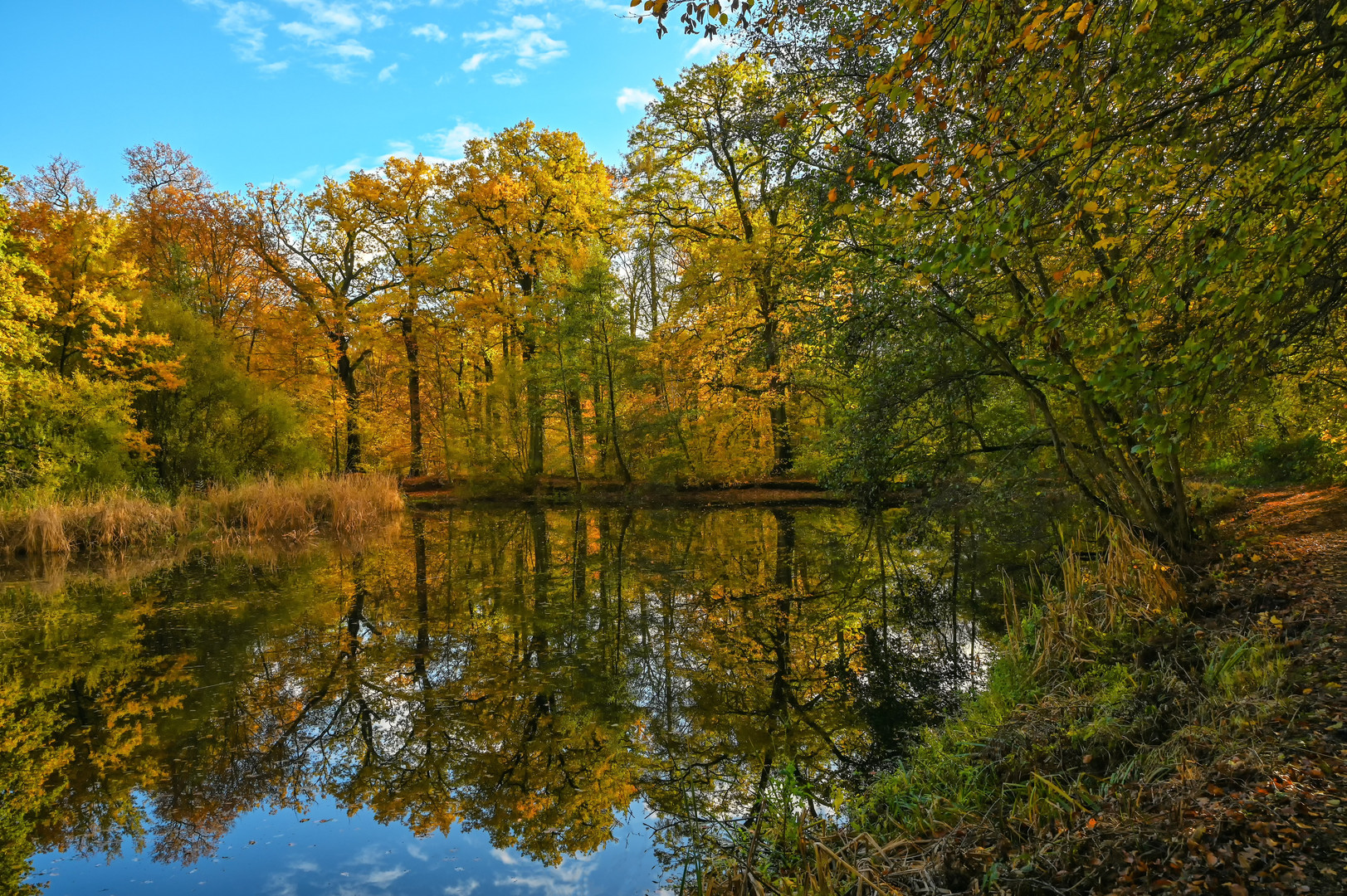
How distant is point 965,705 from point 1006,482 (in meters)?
3.67

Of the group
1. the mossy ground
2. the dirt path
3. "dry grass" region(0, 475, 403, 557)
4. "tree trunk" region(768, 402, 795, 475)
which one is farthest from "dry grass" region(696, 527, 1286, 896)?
"tree trunk" region(768, 402, 795, 475)

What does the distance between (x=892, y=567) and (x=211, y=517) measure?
1331 centimetres

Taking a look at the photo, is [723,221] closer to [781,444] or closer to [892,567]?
[781,444]

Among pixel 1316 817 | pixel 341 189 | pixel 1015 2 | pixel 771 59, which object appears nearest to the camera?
pixel 1316 817

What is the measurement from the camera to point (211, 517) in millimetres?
14102

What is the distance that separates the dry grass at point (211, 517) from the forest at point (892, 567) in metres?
0.09

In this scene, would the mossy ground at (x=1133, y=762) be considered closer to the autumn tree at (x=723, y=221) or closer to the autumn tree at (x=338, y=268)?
the autumn tree at (x=723, y=221)

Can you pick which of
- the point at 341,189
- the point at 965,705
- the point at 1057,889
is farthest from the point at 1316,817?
the point at 341,189

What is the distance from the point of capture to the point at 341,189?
23375 mm

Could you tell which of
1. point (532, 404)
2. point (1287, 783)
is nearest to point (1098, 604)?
point (1287, 783)

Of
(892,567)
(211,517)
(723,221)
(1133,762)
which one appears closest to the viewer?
(1133,762)

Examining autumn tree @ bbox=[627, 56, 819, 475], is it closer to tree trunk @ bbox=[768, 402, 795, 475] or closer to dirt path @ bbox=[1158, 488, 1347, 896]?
tree trunk @ bbox=[768, 402, 795, 475]

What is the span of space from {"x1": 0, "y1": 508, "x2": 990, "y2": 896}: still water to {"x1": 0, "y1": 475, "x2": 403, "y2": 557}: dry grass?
8.94 feet

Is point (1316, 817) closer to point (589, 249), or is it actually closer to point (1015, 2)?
point (1015, 2)
